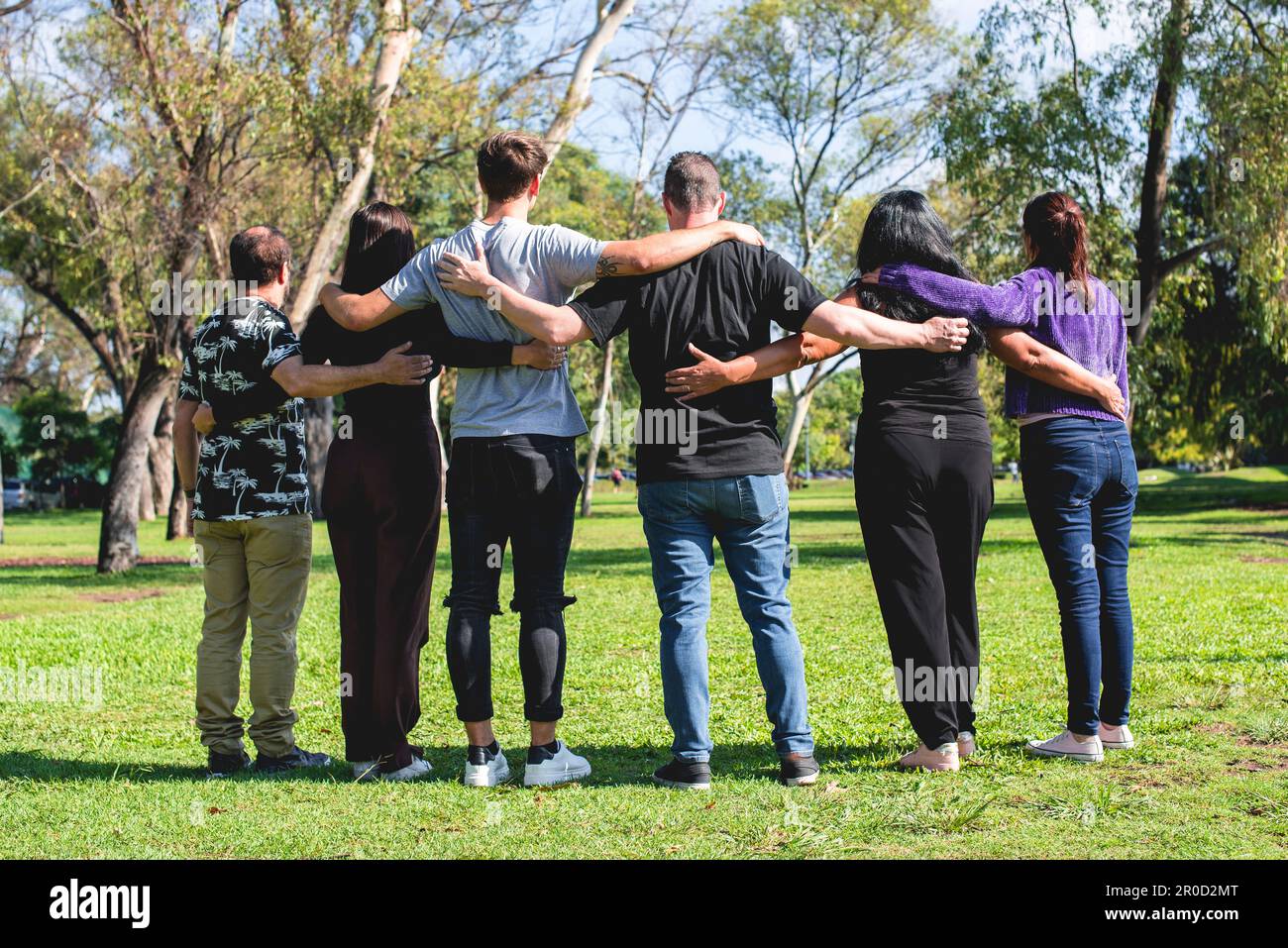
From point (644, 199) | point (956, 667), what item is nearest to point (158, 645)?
point (956, 667)

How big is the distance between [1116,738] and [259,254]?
169 inches

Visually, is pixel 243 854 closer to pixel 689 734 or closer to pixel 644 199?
pixel 689 734

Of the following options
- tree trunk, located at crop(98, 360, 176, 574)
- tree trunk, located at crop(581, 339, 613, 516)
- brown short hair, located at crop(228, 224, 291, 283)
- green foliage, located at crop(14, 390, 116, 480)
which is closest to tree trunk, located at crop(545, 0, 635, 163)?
tree trunk, located at crop(98, 360, 176, 574)

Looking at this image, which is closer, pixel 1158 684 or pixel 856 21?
pixel 1158 684

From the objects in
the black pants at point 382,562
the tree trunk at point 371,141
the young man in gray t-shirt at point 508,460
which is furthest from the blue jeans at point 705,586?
the tree trunk at point 371,141

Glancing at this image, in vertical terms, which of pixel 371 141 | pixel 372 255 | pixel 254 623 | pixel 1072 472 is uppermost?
pixel 371 141

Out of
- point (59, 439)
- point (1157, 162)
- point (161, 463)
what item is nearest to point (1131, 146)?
point (1157, 162)

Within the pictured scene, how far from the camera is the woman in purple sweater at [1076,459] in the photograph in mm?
5312

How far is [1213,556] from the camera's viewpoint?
1748 centimetres

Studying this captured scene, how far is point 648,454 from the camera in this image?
5020 millimetres

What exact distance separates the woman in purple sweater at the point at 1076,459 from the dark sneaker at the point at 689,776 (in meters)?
1.54

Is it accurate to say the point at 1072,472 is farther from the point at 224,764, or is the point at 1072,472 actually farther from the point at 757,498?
the point at 224,764

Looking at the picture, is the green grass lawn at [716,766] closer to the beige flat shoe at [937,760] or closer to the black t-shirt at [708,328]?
the beige flat shoe at [937,760]
